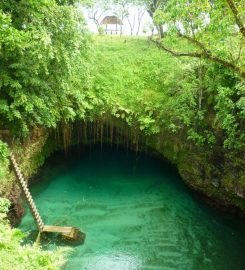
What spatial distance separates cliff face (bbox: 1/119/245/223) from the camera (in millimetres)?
12959

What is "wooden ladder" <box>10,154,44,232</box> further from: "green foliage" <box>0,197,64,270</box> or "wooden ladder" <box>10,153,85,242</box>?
"green foliage" <box>0,197,64,270</box>

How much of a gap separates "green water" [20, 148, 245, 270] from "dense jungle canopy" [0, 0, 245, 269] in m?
2.28

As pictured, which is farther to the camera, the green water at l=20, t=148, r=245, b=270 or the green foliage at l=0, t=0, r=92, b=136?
the green water at l=20, t=148, r=245, b=270

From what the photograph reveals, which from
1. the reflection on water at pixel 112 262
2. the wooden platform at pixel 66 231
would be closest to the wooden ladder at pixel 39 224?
the wooden platform at pixel 66 231

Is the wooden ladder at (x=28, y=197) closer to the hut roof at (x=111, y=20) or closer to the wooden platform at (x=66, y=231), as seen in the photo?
the wooden platform at (x=66, y=231)

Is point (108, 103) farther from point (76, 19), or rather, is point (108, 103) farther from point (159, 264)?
point (159, 264)

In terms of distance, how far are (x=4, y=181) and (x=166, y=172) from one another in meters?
8.21

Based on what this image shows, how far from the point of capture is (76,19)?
12.1 metres

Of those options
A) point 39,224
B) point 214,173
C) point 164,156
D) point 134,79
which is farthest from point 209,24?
point 134,79

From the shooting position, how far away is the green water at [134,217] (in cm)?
1120

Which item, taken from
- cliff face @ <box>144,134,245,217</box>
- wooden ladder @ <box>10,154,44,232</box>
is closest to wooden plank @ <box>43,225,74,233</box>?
wooden ladder @ <box>10,154,44,232</box>

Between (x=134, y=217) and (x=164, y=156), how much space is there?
14.0ft

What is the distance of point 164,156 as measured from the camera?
16656 mm

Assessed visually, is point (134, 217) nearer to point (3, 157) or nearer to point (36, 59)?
point (3, 157)
